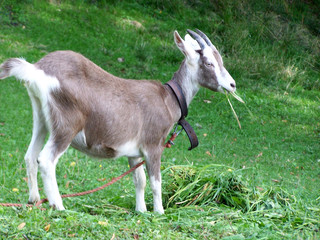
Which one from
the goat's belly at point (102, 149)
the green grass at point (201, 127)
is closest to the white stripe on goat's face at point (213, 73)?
the green grass at point (201, 127)

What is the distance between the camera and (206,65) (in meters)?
5.56

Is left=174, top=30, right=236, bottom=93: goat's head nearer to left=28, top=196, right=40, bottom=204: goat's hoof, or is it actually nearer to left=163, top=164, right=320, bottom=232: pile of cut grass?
left=163, top=164, right=320, bottom=232: pile of cut grass

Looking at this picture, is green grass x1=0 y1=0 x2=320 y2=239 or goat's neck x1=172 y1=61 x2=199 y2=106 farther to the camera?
goat's neck x1=172 y1=61 x2=199 y2=106

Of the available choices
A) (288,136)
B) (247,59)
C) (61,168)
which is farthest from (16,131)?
(247,59)

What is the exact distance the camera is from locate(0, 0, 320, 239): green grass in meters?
4.81

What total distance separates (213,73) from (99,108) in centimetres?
144

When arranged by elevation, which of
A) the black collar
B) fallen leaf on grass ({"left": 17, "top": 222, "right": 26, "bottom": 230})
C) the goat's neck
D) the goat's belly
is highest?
the goat's neck

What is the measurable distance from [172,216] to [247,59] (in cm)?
903

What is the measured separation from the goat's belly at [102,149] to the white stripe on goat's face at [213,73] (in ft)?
3.74

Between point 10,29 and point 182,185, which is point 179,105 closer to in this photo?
point 182,185

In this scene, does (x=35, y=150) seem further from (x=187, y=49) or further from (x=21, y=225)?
(x=187, y=49)

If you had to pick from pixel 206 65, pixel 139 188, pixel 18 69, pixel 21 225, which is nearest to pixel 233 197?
pixel 139 188

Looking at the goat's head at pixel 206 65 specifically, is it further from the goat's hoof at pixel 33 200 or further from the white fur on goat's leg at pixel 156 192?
the goat's hoof at pixel 33 200

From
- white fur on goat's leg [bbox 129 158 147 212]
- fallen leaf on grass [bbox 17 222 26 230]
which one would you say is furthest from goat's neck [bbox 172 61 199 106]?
fallen leaf on grass [bbox 17 222 26 230]
